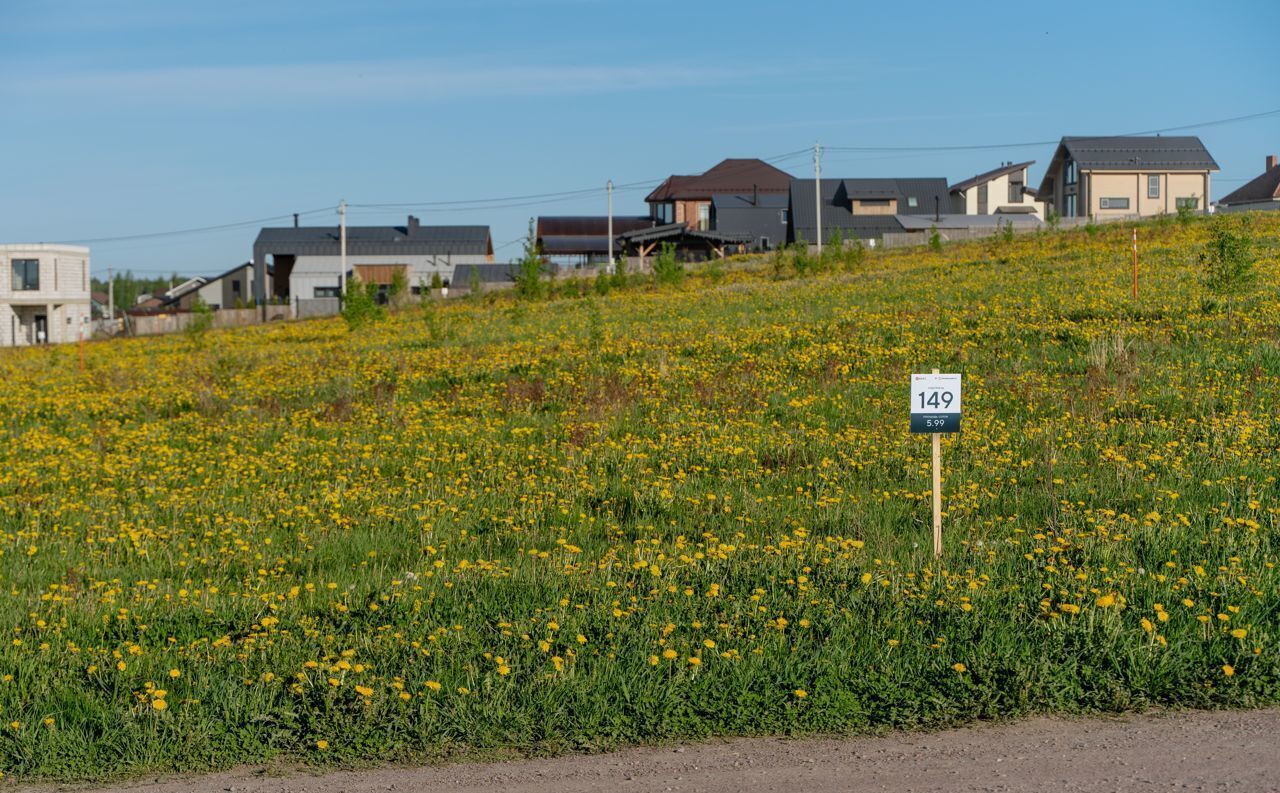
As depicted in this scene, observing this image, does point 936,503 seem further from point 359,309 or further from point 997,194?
point 997,194

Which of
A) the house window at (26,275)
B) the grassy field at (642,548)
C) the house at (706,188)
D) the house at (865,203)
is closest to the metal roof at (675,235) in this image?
the house at (865,203)

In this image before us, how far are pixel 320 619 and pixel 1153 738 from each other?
4.95 metres

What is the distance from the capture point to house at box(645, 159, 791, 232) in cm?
10644

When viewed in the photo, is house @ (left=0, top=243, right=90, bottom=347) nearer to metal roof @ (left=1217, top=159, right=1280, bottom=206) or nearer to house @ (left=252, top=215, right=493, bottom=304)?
house @ (left=252, top=215, right=493, bottom=304)

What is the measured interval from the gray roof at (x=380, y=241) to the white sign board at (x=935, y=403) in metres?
85.8

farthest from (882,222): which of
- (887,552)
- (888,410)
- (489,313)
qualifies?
(887,552)

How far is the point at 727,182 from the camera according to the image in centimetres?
11269

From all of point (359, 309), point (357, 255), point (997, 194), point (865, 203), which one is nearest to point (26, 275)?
point (357, 255)

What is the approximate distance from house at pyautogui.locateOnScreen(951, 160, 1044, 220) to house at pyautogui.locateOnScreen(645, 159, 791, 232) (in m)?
15.9

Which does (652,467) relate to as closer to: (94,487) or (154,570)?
(154,570)

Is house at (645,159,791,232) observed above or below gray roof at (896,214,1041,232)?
above

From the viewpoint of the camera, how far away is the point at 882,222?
87.1m

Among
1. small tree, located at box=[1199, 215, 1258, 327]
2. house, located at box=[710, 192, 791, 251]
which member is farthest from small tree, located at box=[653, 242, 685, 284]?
house, located at box=[710, 192, 791, 251]

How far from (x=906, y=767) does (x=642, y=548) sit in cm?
401
